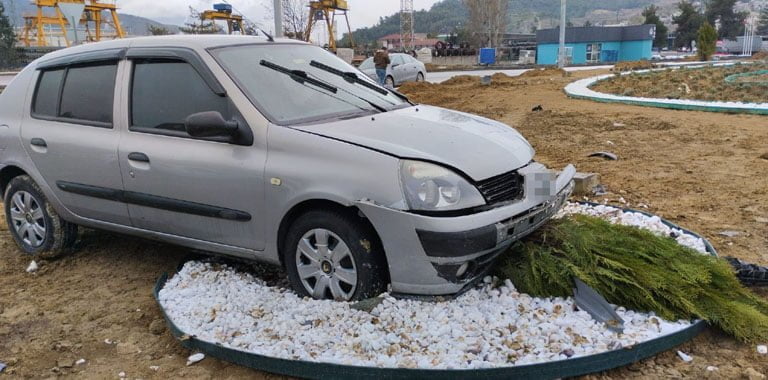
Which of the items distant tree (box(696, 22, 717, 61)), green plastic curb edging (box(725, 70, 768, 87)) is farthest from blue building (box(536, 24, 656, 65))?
green plastic curb edging (box(725, 70, 768, 87))

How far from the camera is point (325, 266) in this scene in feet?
12.1

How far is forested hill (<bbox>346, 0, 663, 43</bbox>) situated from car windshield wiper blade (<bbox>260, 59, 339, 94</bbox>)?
4795 inches

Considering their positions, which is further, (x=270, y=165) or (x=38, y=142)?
(x=38, y=142)

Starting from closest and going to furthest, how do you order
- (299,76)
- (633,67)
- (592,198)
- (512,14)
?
(299,76), (592,198), (633,67), (512,14)

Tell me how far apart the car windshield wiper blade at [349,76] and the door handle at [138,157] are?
1.39 meters

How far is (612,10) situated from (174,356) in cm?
21028

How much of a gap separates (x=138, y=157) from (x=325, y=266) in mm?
1641

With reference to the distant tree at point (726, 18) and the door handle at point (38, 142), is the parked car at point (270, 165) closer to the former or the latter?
the door handle at point (38, 142)

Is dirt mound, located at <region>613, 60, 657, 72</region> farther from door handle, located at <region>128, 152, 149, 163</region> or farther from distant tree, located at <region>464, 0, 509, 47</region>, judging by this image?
distant tree, located at <region>464, 0, 509, 47</region>

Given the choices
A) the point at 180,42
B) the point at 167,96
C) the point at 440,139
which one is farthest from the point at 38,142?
the point at 440,139

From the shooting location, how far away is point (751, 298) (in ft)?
11.7

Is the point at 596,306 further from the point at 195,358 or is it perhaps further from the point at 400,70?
the point at 400,70

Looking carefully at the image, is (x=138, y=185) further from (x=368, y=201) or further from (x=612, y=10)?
(x=612, y=10)

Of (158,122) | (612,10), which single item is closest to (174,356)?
(158,122)
